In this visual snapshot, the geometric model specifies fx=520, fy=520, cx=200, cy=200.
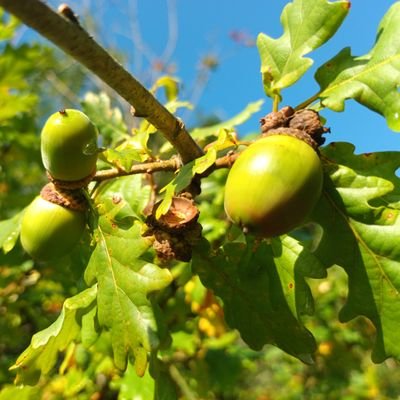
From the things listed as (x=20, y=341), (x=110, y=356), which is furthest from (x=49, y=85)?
(x=110, y=356)

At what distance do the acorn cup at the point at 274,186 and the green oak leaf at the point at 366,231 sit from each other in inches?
5.2

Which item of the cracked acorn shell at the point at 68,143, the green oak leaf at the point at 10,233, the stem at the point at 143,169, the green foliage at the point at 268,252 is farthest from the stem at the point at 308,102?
the green oak leaf at the point at 10,233

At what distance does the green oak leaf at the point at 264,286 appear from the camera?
1.40 m

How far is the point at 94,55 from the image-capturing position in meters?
1.01

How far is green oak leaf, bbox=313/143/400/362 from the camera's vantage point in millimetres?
1315

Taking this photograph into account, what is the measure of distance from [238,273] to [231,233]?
7.4 inches

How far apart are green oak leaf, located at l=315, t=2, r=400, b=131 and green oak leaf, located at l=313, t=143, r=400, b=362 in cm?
13

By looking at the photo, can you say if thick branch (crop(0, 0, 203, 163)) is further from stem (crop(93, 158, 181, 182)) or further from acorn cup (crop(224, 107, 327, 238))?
acorn cup (crop(224, 107, 327, 238))

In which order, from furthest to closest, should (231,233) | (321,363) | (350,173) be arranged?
(321,363) < (231,233) < (350,173)

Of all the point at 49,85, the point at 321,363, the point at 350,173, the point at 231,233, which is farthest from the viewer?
the point at 49,85

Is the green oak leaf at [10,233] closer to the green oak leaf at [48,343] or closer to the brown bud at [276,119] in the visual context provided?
the green oak leaf at [48,343]

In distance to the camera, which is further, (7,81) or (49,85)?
(49,85)

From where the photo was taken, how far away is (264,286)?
1.46m

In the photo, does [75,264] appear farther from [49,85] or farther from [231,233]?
[49,85]
